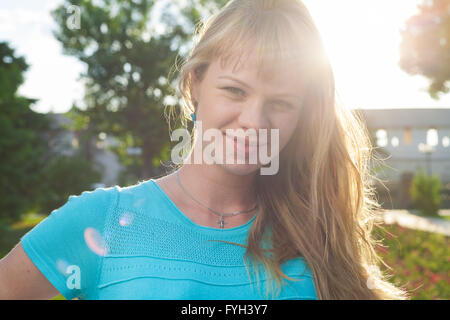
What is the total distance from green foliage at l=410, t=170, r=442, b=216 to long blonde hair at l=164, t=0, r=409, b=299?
2046 cm

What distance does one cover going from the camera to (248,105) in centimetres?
173

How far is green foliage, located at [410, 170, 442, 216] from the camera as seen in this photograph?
20.9 metres

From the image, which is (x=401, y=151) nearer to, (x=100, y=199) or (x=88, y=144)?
(x=88, y=144)

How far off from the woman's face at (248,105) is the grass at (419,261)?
9.45 ft

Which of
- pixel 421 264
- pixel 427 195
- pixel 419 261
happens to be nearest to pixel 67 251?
pixel 421 264

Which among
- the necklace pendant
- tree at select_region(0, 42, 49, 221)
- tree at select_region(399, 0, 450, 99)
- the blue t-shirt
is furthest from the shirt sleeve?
tree at select_region(399, 0, 450, 99)

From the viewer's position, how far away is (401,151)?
36031 millimetres

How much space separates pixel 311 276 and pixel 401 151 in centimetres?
3674

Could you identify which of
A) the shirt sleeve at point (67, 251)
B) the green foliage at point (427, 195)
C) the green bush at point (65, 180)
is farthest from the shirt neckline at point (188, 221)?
the green foliage at point (427, 195)

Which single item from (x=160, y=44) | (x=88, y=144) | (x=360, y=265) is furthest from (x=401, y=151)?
(x=360, y=265)

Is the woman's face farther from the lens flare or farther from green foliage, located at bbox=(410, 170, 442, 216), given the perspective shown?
green foliage, located at bbox=(410, 170, 442, 216)

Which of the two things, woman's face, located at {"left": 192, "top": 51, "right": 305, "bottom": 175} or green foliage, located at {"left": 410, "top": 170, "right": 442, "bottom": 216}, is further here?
green foliage, located at {"left": 410, "top": 170, "right": 442, "bottom": 216}

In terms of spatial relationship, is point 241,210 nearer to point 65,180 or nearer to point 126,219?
point 126,219

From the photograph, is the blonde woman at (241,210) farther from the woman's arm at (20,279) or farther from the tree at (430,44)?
the tree at (430,44)
